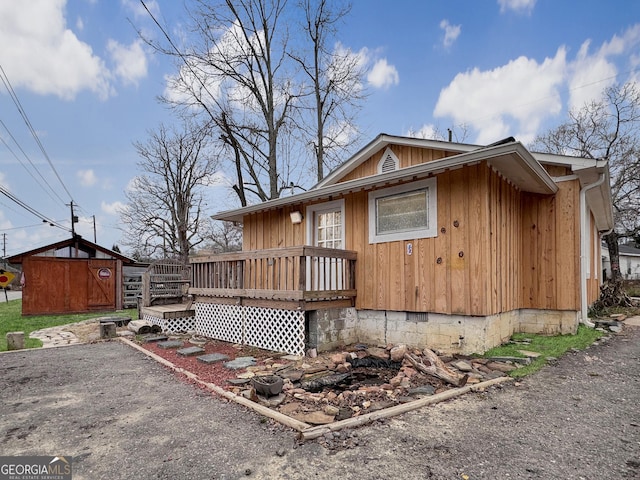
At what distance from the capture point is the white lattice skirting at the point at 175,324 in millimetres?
8430

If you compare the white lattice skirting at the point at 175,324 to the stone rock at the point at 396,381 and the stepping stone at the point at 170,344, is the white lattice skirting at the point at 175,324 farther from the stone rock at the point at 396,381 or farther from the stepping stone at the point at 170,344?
the stone rock at the point at 396,381

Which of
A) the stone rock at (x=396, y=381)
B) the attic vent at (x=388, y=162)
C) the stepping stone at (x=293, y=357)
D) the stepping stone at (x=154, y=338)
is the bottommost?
the stepping stone at (x=154, y=338)

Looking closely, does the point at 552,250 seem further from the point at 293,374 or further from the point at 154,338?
the point at 154,338

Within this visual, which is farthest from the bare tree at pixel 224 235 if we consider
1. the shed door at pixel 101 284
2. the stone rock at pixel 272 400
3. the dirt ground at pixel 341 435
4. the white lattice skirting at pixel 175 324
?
the stone rock at pixel 272 400

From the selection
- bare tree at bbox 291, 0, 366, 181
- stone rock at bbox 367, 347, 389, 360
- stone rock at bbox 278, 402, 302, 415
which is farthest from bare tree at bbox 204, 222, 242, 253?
Answer: stone rock at bbox 278, 402, 302, 415

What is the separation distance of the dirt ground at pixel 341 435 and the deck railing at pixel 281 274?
7.73ft

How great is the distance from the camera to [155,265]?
9.79 m

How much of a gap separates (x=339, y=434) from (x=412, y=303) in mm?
3331

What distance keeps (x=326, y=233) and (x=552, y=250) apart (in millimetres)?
4354

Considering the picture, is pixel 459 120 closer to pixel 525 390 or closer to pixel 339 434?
pixel 525 390

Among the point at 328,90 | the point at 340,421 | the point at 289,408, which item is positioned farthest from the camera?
the point at 328,90

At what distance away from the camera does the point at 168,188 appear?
71.6 ft

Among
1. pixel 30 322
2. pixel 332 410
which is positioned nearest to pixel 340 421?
pixel 332 410

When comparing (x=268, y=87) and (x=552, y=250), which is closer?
(x=552, y=250)
